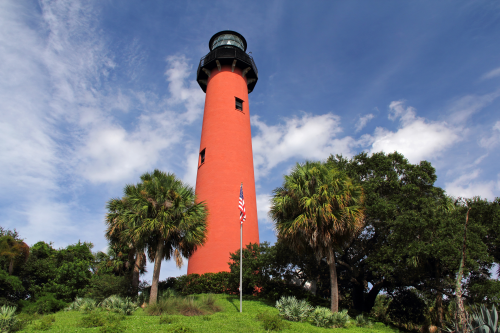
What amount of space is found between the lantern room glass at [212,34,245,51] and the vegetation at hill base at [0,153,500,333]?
14.9 m

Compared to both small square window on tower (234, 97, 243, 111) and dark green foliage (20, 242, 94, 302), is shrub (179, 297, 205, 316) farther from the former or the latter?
small square window on tower (234, 97, 243, 111)

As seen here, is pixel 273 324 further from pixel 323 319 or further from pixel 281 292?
pixel 281 292

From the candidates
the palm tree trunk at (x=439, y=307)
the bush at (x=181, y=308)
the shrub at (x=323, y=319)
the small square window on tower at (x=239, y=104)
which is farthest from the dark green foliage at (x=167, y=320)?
the small square window on tower at (x=239, y=104)

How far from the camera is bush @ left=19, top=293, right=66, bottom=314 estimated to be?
62.2 ft

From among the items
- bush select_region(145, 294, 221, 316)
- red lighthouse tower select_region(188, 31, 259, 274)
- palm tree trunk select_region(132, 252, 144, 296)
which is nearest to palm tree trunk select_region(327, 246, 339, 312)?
bush select_region(145, 294, 221, 316)

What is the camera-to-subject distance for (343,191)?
13609 mm

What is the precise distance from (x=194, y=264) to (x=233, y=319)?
7.89 metres

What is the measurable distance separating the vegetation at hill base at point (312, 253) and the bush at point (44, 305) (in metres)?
0.06

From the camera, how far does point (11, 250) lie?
2128 centimetres

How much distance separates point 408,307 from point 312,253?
35.9 feet

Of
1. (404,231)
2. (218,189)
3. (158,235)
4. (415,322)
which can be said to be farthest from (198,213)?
(415,322)

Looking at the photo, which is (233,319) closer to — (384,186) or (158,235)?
(158,235)

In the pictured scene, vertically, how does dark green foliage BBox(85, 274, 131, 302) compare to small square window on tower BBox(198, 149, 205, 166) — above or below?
below

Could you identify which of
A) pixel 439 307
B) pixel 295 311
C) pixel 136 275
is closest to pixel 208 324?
pixel 295 311
